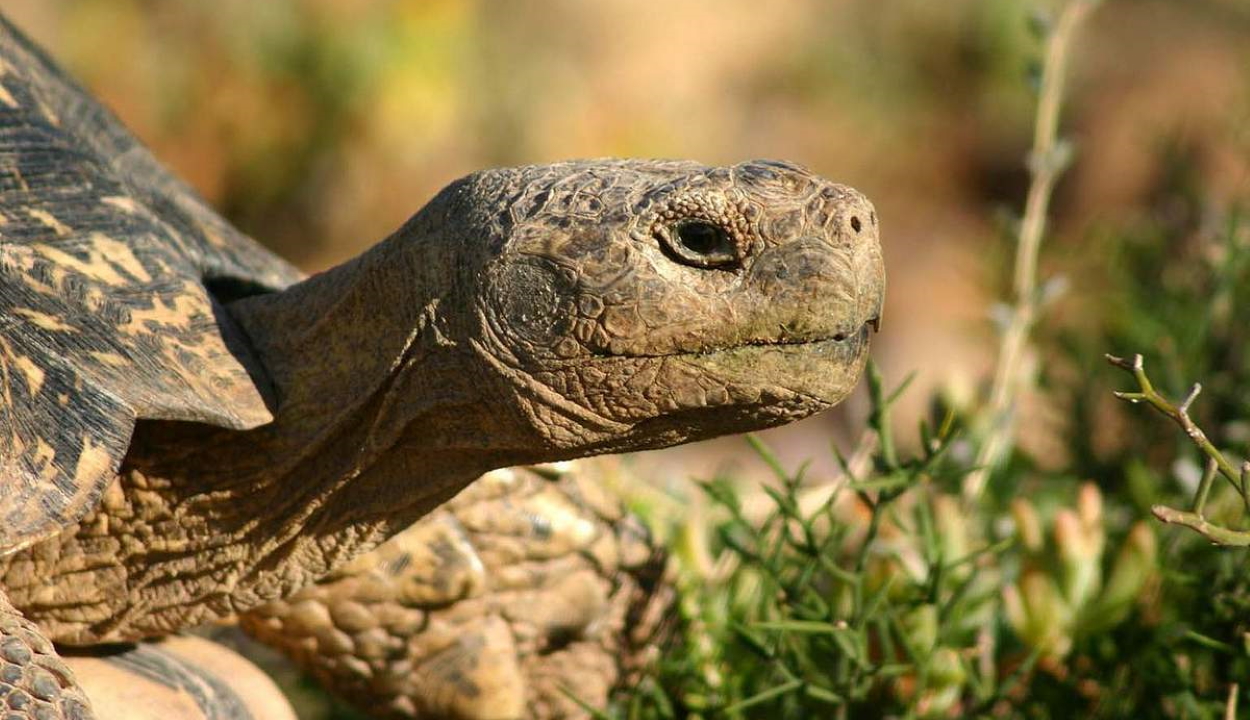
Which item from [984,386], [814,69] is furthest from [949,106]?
[984,386]

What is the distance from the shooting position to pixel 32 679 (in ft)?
5.02

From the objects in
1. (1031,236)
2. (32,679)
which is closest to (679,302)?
(32,679)

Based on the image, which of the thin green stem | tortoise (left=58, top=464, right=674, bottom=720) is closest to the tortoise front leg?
tortoise (left=58, top=464, right=674, bottom=720)

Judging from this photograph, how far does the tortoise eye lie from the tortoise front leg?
77 centimetres

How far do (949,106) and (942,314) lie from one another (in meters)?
1.93

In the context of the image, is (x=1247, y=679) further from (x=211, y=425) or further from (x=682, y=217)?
(x=211, y=425)

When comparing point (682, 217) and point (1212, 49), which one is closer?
point (682, 217)

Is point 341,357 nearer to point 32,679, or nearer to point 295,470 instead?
point 295,470

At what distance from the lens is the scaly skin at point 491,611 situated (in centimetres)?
212

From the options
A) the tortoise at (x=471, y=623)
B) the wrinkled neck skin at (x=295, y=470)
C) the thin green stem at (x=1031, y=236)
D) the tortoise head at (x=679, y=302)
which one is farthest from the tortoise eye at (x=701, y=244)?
the thin green stem at (x=1031, y=236)

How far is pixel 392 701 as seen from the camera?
2250 millimetres

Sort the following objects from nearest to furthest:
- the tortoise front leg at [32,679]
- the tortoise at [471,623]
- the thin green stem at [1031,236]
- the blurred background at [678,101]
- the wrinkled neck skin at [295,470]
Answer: the tortoise front leg at [32,679] → the wrinkled neck skin at [295,470] → the tortoise at [471,623] → the thin green stem at [1031,236] → the blurred background at [678,101]

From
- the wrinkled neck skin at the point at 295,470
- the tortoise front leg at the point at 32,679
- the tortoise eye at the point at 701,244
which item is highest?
the tortoise eye at the point at 701,244

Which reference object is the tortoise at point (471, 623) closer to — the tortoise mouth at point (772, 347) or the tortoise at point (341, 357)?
the tortoise at point (341, 357)
